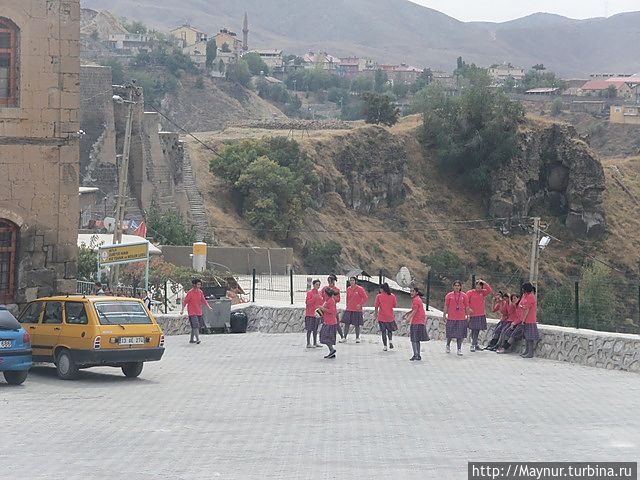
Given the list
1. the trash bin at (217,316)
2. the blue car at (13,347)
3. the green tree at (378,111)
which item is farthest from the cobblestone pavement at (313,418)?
the green tree at (378,111)

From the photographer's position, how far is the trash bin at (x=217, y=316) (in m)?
28.2

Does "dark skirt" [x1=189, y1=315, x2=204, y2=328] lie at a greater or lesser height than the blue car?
lesser

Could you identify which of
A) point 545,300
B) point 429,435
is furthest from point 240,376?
point 545,300

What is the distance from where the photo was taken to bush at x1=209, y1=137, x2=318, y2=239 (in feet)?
241

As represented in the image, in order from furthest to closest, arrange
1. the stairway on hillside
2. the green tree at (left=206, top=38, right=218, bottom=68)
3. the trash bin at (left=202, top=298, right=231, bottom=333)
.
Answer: the green tree at (left=206, top=38, right=218, bottom=68) → the stairway on hillside → the trash bin at (left=202, top=298, right=231, bottom=333)

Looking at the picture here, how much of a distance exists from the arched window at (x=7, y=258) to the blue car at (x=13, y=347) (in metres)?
5.59

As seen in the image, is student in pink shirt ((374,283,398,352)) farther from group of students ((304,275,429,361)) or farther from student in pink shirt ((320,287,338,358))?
student in pink shirt ((320,287,338,358))

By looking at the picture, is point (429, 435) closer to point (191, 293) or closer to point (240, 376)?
point (240, 376)

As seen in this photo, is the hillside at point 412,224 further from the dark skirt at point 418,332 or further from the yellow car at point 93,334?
the yellow car at point 93,334

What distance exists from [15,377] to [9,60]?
297 inches

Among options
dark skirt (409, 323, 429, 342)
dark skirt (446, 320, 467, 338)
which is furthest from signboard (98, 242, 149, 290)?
dark skirt (409, 323, 429, 342)

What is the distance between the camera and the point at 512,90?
179750mm

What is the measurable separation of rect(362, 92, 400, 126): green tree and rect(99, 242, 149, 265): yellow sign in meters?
67.9

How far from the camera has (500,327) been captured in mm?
23609
